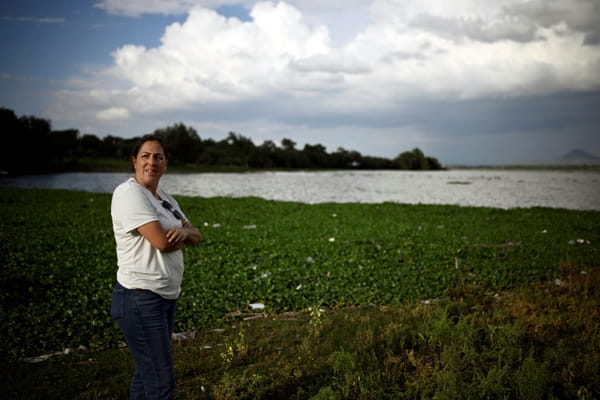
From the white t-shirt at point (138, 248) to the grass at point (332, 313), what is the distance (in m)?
2.10

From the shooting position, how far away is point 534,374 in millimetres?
4746

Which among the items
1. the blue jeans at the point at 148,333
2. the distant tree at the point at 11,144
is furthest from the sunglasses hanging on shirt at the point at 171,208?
the distant tree at the point at 11,144

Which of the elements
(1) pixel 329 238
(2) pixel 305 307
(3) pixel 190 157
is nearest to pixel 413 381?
(2) pixel 305 307

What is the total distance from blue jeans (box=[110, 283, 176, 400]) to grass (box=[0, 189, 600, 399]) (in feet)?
4.65

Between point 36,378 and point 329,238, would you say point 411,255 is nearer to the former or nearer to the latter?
point 329,238

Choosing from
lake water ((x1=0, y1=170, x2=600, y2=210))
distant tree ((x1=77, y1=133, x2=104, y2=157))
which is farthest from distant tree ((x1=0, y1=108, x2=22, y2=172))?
distant tree ((x1=77, y1=133, x2=104, y2=157))

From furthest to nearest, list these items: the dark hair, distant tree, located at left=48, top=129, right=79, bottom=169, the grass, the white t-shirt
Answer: distant tree, located at left=48, top=129, right=79, bottom=169 < the grass < the dark hair < the white t-shirt

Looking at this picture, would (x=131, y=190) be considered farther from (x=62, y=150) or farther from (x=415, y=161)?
(x=415, y=161)

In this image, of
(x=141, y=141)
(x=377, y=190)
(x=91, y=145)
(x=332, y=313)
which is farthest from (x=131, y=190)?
(x=91, y=145)

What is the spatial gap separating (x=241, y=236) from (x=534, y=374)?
41.9ft

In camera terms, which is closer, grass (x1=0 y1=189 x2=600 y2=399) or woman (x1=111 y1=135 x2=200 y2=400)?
woman (x1=111 y1=135 x2=200 y2=400)

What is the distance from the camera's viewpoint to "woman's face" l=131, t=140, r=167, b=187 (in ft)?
12.0

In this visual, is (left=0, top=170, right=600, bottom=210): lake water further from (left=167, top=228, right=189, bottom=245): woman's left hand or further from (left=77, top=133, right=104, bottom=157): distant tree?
(left=77, top=133, right=104, bottom=157): distant tree

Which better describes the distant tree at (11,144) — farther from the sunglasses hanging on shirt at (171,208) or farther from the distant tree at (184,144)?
the sunglasses hanging on shirt at (171,208)
